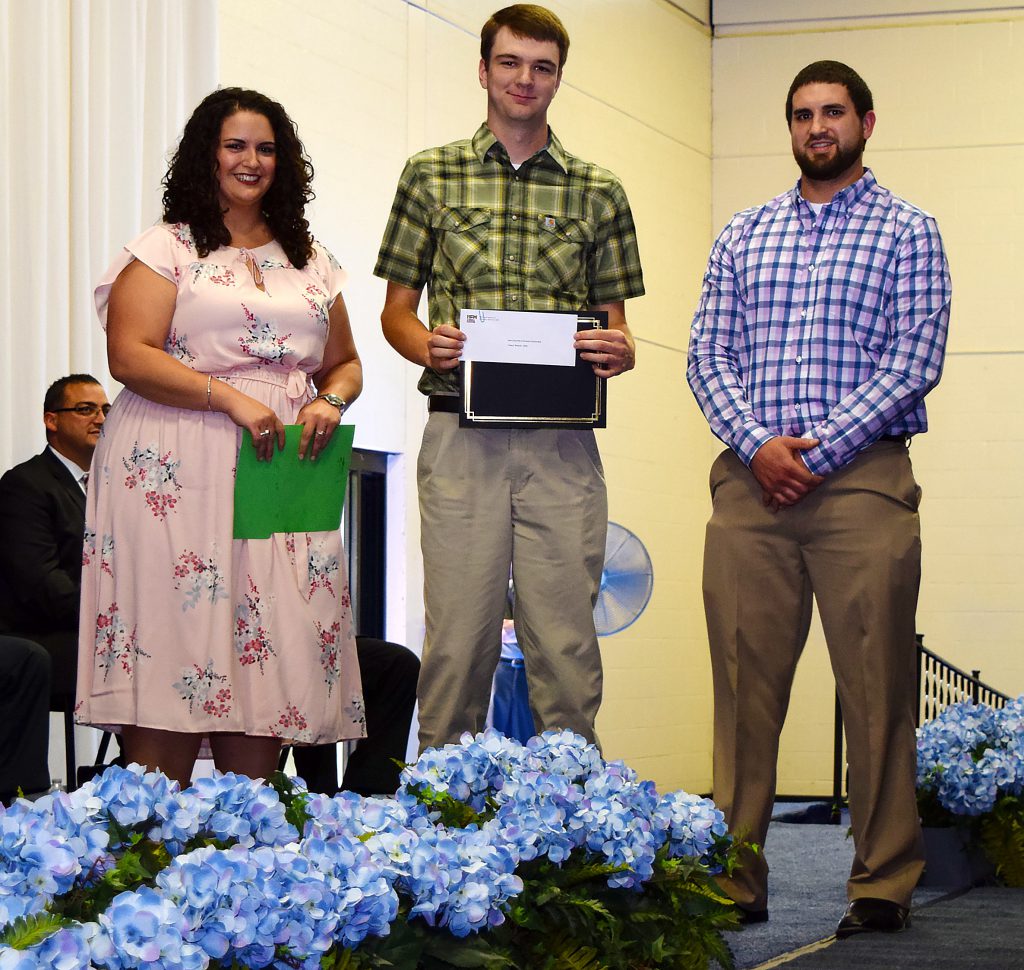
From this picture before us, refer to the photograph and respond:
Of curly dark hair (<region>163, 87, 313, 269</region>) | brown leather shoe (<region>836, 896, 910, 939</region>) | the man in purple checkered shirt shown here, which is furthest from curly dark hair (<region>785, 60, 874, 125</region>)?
brown leather shoe (<region>836, 896, 910, 939</region>)

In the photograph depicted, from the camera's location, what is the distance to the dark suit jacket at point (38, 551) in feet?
13.1

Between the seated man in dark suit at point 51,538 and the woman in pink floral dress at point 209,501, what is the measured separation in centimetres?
134

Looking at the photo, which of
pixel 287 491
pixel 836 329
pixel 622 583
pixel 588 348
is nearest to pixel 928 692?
pixel 622 583

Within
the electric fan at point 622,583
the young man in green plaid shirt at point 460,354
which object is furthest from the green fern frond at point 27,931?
the electric fan at point 622,583

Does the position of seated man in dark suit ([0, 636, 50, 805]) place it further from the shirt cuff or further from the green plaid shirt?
the shirt cuff

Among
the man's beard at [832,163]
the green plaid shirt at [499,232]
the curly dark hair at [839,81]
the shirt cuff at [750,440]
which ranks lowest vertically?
the shirt cuff at [750,440]

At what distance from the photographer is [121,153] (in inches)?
191

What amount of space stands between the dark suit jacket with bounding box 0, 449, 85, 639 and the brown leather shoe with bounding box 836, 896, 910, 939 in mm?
2175

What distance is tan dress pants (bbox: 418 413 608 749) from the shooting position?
110 inches

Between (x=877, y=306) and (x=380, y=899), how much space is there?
1830mm

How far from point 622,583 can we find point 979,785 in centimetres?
172

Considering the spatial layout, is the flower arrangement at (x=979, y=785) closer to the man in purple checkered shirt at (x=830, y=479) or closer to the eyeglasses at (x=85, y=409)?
the man in purple checkered shirt at (x=830, y=479)

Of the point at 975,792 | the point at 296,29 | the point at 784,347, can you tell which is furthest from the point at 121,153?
the point at 975,792

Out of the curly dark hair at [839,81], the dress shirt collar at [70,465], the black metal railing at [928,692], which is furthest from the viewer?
the black metal railing at [928,692]
